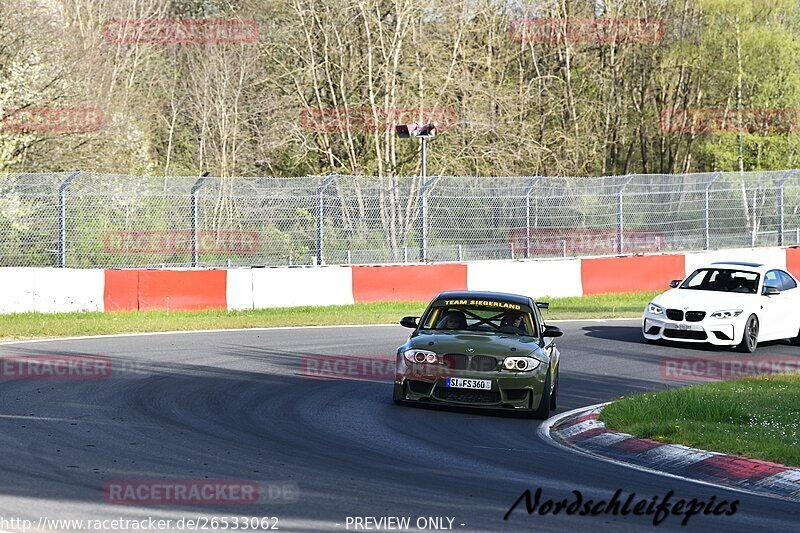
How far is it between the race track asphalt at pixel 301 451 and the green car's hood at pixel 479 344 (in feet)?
2.14

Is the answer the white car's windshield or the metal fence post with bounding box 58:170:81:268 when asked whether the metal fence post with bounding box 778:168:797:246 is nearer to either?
the white car's windshield

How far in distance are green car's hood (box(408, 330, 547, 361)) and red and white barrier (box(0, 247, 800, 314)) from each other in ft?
37.0

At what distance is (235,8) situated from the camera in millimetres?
47031

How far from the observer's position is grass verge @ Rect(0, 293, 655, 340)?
1962cm

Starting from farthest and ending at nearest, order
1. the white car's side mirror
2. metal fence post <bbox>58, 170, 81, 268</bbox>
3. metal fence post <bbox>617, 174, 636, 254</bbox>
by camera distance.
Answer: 1. metal fence post <bbox>617, 174, 636, 254</bbox>
2. metal fence post <bbox>58, 170, 81, 268</bbox>
3. the white car's side mirror

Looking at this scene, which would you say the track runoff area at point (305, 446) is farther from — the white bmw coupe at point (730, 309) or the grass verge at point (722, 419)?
the grass verge at point (722, 419)

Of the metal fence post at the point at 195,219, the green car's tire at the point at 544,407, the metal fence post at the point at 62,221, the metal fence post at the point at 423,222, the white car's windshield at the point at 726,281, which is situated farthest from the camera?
the metal fence post at the point at 423,222

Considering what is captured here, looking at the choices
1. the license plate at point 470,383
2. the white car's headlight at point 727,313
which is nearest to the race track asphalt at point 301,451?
the license plate at point 470,383

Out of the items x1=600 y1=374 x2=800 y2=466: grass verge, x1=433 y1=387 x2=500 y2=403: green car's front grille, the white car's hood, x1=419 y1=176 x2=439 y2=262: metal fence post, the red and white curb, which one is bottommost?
the red and white curb

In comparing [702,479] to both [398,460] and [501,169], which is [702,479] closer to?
[398,460]

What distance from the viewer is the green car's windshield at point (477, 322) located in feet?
41.4

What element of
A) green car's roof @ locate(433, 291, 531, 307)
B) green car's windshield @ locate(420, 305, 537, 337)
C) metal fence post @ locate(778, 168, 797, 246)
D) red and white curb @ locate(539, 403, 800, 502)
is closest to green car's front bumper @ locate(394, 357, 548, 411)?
red and white curb @ locate(539, 403, 800, 502)

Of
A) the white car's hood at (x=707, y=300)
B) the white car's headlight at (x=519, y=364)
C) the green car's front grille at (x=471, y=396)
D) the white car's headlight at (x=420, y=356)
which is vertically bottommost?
the green car's front grille at (x=471, y=396)

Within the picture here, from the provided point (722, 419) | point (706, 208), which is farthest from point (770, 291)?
point (706, 208)
